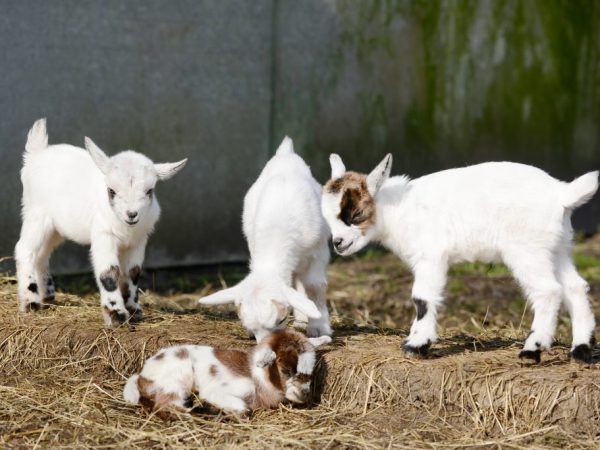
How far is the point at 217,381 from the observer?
6.11 meters

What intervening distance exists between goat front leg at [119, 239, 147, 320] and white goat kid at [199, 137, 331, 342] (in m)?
0.85

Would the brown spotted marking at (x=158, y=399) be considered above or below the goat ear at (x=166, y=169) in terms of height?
below

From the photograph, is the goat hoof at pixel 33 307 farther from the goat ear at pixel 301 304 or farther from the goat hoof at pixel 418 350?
the goat hoof at pixel 418 350

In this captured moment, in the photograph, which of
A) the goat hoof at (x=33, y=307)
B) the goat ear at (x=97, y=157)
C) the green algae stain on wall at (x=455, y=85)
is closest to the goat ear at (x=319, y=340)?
the goat ear at (x=97, y=157)

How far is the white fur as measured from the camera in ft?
19.9

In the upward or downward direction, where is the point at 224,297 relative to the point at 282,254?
downward

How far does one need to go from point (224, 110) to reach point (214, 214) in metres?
1.12

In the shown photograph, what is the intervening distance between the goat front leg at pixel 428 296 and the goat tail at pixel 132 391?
1.73 m

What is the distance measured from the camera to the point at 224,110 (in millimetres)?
10961

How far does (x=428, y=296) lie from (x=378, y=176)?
81 centimetres

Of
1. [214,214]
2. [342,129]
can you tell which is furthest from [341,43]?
[214,214]

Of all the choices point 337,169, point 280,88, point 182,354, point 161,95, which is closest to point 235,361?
point 182,354

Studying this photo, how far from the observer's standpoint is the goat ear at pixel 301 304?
20.5 feet

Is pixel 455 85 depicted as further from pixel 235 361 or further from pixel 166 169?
pixel 235 361
